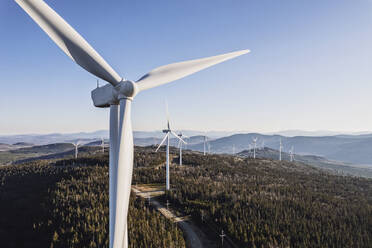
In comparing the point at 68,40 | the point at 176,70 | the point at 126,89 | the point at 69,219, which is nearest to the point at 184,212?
the point at 69,219

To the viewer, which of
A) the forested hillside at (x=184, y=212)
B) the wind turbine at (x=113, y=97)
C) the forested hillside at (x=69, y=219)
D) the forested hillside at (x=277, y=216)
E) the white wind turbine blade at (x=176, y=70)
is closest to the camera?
the wind turbine at (x=113, y=97)

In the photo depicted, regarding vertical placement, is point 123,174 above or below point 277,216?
above

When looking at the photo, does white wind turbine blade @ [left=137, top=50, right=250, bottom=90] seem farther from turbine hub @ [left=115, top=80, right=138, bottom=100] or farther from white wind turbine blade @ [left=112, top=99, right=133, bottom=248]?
white wind turbine blade @ [left=112, top=99, right=133, bottom=248]

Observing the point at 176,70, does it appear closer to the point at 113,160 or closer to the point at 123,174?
the point at 113,160

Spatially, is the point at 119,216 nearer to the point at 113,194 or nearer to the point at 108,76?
the point at 113,194

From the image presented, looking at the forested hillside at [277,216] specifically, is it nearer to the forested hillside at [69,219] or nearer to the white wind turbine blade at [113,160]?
the forested hillside at [69,219]

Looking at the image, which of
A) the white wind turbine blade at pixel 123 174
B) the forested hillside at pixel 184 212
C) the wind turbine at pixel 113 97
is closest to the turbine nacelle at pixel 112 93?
the wind turbine at pixel 113 97
